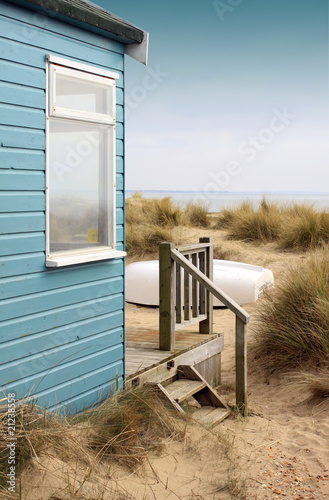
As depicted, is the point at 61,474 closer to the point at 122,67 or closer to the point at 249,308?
the point at 122,67

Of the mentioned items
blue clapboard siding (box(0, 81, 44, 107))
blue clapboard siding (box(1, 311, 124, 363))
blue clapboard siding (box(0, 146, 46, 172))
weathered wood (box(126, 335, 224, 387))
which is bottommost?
weathered wood (box(126, 335, 224, 387))

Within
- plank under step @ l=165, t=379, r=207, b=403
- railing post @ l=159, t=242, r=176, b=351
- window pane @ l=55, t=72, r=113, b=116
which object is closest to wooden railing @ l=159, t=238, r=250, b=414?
railing post @ l=159, t=242, r=176, b=351

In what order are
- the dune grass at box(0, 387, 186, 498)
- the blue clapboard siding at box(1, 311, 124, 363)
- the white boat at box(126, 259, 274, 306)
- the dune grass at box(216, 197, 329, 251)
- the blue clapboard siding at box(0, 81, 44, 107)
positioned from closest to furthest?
the dune grass at box(0, 387, 186, 498) → the blue clapboard siding at box(0, 81, 44, 107) → the blue clapboard siding at box(1, 311, 124, 363) → the white boat at box(126, 259, 274, 306) → the dune grass at box(216, 197, 329, 251)

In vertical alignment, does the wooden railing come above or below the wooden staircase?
above

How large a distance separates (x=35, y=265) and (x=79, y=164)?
1.02m

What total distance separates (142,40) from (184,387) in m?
3.33

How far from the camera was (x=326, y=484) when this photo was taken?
4586 millimetres

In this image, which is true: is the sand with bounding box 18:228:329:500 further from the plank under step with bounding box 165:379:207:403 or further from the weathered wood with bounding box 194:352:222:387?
the plank under step with bounding box 165:379:207:403

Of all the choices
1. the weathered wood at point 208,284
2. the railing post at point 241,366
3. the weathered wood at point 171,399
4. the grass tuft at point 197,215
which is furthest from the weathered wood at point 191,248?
the grass tuft at point 197,215

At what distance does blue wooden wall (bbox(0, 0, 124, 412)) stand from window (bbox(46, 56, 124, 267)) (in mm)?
109

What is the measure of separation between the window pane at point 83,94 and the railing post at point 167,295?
1830mm

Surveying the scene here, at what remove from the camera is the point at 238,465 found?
187 inches

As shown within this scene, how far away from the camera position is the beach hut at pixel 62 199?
4.11 metres

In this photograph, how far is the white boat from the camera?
11602 mm
